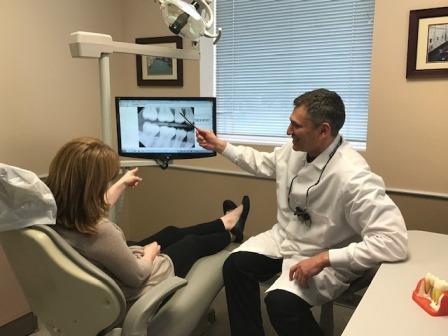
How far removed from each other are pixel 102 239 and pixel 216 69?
1.85m

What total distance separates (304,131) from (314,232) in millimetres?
420

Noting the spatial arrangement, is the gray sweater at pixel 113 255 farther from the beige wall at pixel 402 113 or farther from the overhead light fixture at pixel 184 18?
the beige wall at pixel 402 113

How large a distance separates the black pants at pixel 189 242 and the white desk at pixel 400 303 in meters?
0.81

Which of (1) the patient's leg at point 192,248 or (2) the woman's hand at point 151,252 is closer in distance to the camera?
(2) the woman's hand at point 151,252

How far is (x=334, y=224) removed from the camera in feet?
5.74

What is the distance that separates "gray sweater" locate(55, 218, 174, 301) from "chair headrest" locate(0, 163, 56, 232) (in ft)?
0.45

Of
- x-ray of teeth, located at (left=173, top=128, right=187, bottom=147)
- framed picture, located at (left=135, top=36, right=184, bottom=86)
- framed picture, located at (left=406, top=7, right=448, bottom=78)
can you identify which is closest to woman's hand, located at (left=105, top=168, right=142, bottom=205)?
x-ray of teeth, located at (left=173, top=128, right=187, bottom=147)

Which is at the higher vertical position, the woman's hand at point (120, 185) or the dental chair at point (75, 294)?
the woman's hand at point (120, 185)

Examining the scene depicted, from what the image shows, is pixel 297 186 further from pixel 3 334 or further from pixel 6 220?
pixel 3 334

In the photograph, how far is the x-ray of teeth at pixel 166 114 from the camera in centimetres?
204

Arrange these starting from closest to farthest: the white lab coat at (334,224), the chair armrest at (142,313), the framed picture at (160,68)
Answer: the chair armrest at (142,313), the white lab coat at (334,224), the framed picture at (160,68)

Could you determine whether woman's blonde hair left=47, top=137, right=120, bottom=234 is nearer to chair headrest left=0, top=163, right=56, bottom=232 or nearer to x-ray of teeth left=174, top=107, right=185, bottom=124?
chair headrest left=0, top=163, right=56, bottom=232

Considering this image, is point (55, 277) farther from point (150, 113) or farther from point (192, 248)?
point (150, 113)

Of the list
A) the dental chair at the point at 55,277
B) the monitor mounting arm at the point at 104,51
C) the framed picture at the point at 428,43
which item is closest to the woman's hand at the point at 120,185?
the monitor mounting arm at the point at 104,51
